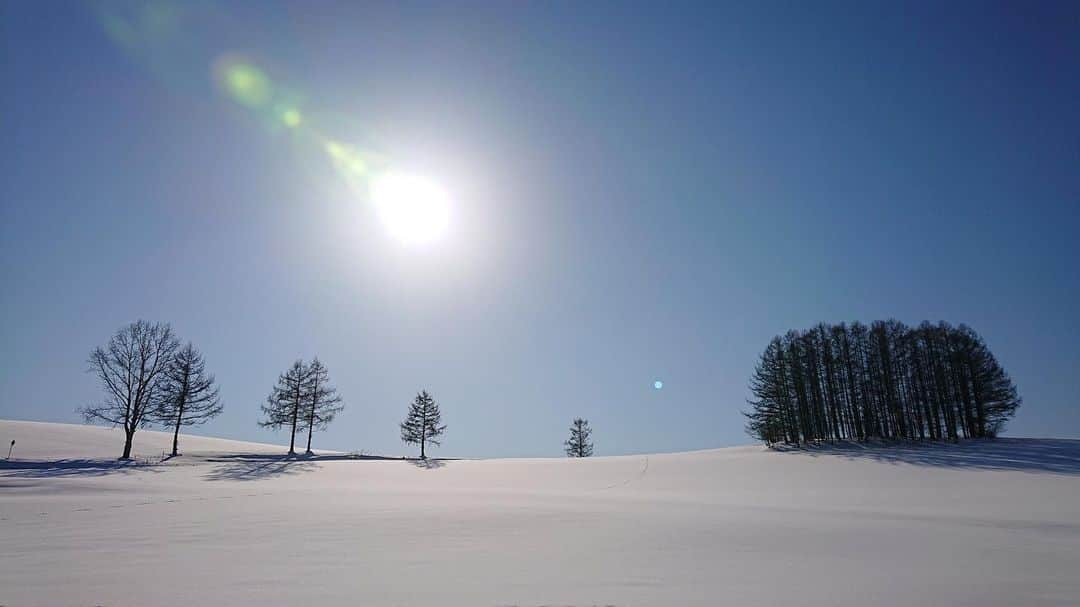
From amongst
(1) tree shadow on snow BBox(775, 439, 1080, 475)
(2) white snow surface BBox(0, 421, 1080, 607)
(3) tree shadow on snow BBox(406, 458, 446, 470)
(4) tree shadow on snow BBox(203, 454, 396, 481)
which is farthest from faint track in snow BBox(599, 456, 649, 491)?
(4) tree shadow on snow BBox(203, 454, 396, 481)

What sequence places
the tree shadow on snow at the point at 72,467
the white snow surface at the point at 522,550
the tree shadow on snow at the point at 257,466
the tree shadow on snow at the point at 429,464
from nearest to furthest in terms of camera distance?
the white snow surface at the point at 522,550 → the tree shadow on snow at the point at 72,467 → the tree shadow on snow at the point at 257,466 → the tree shadow on snow at the point at 429,464

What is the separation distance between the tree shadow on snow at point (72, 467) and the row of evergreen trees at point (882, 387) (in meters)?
44.4

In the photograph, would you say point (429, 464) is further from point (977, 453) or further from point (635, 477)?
point (977, 453)

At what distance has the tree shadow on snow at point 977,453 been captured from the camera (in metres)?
25.2

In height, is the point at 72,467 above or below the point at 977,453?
below

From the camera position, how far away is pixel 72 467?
86.6ft

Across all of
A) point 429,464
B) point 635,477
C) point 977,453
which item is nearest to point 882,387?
point 977,453

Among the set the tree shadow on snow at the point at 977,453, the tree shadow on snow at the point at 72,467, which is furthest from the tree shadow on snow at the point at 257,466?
the tree shadow on snow at the point at 977,453

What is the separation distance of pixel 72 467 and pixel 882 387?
5576cm

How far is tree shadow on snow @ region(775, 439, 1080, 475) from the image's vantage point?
2523cm

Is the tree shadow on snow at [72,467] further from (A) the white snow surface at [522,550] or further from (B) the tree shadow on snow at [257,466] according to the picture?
(A) the white snow surface at [522,550]

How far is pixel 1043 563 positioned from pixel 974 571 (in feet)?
5.55

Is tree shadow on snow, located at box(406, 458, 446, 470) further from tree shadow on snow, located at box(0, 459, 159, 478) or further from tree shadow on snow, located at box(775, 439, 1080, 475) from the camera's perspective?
tree shadow on snow, located at box(775, 439, 1080, 475)

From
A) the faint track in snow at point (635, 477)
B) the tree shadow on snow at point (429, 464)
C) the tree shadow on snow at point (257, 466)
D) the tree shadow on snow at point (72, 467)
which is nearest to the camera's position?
the faint track in snow at point (635, 477)
